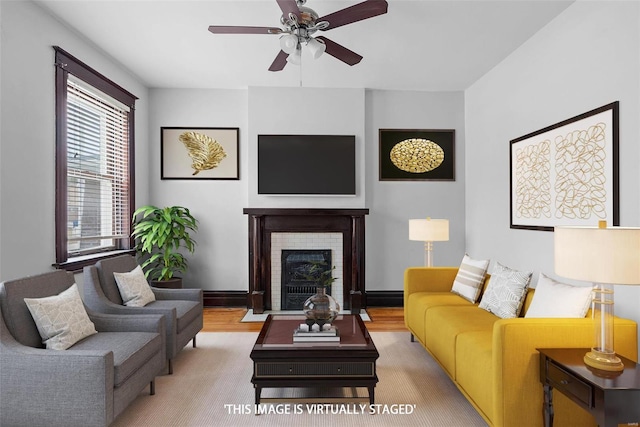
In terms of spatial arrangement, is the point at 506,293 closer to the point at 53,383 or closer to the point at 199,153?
the point at 53,383

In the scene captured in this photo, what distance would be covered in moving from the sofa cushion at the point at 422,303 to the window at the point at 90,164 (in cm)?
312

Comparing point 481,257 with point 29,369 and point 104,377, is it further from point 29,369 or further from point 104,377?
point 29,369

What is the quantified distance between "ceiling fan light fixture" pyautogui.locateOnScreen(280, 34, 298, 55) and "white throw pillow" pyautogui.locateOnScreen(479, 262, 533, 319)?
95.6 inches

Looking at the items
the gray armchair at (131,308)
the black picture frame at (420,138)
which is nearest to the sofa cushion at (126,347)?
the gray armchair at (131,308)

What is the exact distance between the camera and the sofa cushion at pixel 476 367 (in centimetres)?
212

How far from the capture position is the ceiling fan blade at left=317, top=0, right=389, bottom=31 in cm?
245

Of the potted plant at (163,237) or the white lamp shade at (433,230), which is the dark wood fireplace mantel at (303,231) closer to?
the potted plant at (163,237)

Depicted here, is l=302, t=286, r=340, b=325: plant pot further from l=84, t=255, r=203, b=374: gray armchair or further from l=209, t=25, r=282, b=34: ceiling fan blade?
l=209, t=25, r=282, b=34: ceiling fan blade

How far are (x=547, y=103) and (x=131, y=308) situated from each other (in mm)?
3877

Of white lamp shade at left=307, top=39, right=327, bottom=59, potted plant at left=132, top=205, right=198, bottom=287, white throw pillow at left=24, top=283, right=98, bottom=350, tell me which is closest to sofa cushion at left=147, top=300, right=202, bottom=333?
white throw pillow at left=24, top=283, right=98, bottom=350

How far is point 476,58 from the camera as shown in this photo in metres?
4.13

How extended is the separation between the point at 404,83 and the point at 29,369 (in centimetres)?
466

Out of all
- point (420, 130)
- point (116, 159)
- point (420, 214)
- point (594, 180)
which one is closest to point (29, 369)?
point (116, 159)

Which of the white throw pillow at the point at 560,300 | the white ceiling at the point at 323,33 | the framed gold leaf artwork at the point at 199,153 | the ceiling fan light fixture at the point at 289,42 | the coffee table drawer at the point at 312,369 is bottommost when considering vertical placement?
the coffee table drawer at the point at 312,369
